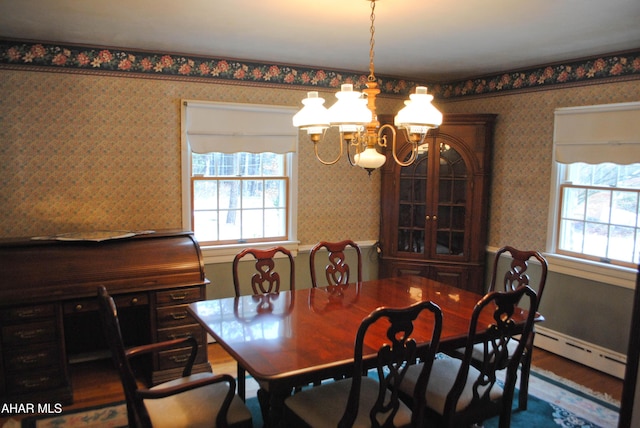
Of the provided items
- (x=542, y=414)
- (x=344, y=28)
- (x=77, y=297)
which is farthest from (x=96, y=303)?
(x=542, y=414)

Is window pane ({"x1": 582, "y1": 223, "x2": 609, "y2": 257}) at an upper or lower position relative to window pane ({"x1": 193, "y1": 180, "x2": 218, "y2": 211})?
lower

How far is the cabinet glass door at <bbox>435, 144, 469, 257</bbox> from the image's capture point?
454 centimetres

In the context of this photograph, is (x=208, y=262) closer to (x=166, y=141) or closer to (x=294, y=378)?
(x=166, y=141)

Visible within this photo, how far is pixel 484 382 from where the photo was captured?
234cm

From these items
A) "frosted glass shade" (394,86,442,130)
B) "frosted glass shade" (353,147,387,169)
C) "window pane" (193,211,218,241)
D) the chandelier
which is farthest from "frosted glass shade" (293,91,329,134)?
"window pane" (193,211,218,241)

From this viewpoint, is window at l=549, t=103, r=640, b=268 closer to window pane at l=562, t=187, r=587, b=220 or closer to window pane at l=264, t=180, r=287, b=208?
window pane at l=562, t=187, r=587, b=220

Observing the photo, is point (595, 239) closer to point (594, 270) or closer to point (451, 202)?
point (594, 270)

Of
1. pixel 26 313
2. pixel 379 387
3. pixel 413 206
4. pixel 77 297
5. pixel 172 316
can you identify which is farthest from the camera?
pixel 413 206

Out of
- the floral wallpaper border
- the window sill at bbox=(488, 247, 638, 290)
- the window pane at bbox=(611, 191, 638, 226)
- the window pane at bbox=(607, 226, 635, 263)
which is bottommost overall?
the window sill at bbox=(488, 247, 638, 290)

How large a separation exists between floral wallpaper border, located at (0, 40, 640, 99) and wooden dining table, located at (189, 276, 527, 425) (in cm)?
207

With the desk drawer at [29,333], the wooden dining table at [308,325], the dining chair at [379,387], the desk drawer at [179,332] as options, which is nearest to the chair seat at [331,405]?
the dining chair at [379,387]

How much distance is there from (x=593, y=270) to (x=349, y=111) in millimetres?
2673

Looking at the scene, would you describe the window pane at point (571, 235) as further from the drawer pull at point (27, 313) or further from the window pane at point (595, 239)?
the drawer pull at point (27, 313)

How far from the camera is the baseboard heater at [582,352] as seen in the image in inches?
144
